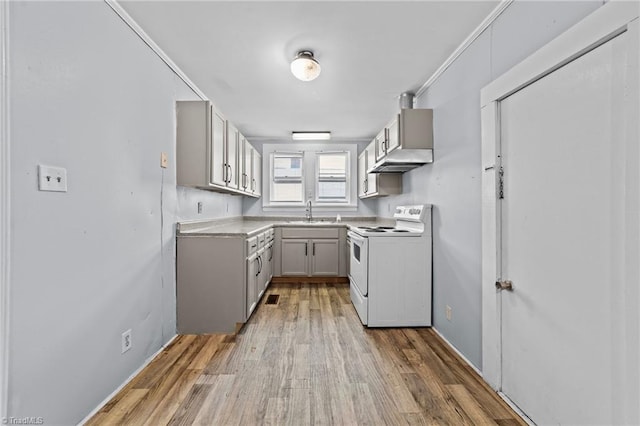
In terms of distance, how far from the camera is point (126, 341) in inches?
73.7

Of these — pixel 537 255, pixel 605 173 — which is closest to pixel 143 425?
pixel 537 255

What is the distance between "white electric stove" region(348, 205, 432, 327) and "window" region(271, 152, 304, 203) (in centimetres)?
269

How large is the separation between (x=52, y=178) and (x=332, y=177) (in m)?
4.29

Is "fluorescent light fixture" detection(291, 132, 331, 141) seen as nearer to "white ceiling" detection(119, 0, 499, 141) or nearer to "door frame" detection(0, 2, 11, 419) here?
"white ceiling" detection(119, 0, 499, 141)

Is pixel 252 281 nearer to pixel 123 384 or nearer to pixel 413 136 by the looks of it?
pixel 123 384

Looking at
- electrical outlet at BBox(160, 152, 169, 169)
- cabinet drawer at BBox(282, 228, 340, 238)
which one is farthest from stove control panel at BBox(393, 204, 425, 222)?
electrical outlet at BBox(160, 152, 169, 169)

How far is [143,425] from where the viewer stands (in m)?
1.50

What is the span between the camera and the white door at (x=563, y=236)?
3.76 feet

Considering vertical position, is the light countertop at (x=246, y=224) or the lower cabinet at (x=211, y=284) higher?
the light countertop at (x=246, y=224)

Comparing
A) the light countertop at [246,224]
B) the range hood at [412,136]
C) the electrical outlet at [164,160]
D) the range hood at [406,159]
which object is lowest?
the light countertop at [246,224]

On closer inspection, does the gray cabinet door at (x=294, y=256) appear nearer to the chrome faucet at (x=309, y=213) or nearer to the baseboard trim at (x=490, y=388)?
the chrome faucet at (x=309, y=213)

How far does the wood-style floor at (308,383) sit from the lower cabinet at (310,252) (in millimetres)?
1783

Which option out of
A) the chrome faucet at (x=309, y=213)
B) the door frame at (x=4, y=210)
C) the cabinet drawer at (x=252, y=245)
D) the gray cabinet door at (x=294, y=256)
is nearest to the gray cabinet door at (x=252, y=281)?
the cabinet drawer at (x=252, y=245)

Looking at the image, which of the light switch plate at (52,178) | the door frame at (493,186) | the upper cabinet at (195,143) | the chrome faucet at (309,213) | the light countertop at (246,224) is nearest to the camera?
the light switch plate at (52,178)
